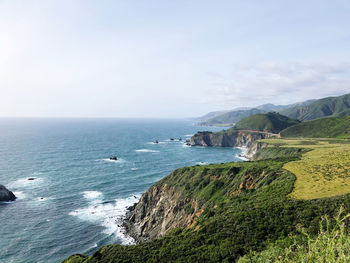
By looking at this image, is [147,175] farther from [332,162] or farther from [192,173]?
[332,162]

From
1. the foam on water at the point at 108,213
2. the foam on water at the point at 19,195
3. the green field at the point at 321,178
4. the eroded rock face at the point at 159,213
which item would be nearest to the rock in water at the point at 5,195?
the foam on water at the point at 19,195

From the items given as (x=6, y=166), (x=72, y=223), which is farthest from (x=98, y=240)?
(x=6, y=166)

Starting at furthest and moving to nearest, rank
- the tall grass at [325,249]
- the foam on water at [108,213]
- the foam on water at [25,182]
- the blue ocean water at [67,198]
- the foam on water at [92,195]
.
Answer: the foam on water at [25,182] < the foam on water at [92,195] < the foam on water at [108,213] < the blue ocean water at [67,198] < the tall grass at [325,249]

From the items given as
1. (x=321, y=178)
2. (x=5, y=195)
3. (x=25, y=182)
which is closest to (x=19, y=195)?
(x=5, y=195)

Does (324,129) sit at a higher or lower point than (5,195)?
higher

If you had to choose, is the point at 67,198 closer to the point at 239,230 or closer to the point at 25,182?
the point at 25,182

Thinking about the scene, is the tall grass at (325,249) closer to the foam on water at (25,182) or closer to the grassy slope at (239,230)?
the grassy slope at (239,230)
